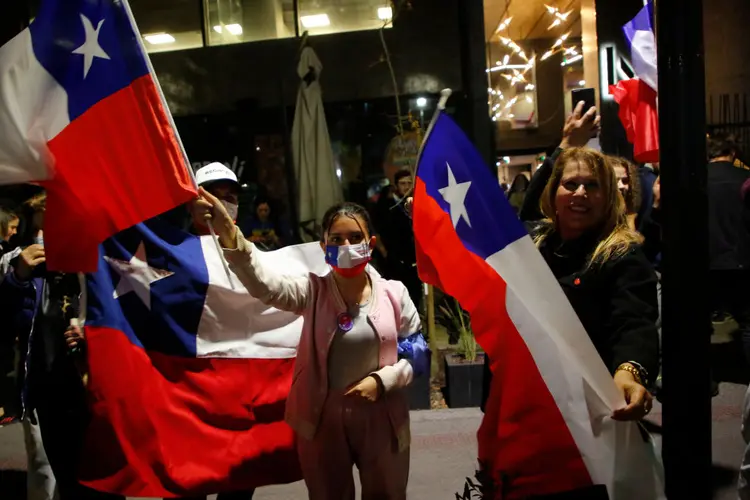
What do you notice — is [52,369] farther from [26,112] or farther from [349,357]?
[349,357]

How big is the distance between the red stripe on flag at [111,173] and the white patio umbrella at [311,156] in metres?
4.57

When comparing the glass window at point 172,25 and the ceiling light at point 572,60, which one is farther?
the ceiling light at point 572,60

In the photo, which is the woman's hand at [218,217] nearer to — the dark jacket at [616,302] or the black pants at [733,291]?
the dark jacket at [616,302]

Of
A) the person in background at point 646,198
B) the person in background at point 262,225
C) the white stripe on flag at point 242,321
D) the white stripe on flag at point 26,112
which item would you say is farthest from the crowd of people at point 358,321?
the person in background at point 262,225

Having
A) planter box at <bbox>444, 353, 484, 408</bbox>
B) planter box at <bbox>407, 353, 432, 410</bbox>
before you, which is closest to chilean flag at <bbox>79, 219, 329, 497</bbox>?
planter box at <bbox>407, 353, 432, 410</bbox>

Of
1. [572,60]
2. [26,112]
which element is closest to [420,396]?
[26,112]

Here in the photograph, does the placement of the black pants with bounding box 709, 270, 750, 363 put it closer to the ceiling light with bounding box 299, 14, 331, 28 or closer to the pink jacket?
the pink jacket

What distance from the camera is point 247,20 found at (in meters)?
10.0

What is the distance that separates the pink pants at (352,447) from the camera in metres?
2.71

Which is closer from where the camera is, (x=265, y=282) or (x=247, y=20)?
(x=265, y=282)

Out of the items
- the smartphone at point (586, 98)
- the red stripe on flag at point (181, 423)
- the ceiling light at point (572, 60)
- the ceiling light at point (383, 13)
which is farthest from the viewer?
the ceiling light at point (572, 60)

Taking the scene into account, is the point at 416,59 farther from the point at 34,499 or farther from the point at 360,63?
the point at 34,499

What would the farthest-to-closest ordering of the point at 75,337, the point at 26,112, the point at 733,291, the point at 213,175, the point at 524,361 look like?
the point at 733,291 → the point at 213,175 → the point at 75,337 → the point at 26,112 → the point at 524,361

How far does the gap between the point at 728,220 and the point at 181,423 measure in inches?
196
